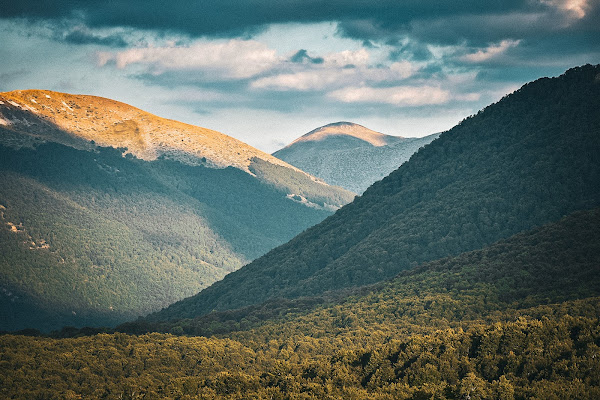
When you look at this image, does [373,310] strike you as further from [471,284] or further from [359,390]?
[359,390]

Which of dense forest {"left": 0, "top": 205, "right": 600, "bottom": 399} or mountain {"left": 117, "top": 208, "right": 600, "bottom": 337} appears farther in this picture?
mountain {"left": 117, "top": 208, "right": 600, "bottom": 337}

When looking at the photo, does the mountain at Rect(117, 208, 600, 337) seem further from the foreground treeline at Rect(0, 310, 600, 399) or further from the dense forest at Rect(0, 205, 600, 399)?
the foreground treeline at Rect(0, 310, 600, 399)

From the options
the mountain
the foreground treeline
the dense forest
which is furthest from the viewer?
the mountain

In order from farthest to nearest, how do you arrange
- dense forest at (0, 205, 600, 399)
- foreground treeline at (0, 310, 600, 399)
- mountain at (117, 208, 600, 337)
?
1. mountain at (117, 208, 600, 337)
2. dense forest at (0, 205, 600, 399)
3. foreground treeline at (0, 310, 600, 399)

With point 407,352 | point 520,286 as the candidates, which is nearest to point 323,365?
point 407,352

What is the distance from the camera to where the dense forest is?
11256cm

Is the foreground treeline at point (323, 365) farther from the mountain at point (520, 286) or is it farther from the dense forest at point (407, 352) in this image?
the mountain at point (520, 286)

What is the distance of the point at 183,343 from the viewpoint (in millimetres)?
182500

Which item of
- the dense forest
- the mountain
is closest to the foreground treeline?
the dense forest

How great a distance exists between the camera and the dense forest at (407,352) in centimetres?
11256

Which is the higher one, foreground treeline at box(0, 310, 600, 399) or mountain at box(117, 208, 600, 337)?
mountain at box(117, 208, 600, 337)

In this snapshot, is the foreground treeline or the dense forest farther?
the dense forest

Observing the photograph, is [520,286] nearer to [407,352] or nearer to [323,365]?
[407,352]

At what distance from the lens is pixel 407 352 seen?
13075 centimetres
